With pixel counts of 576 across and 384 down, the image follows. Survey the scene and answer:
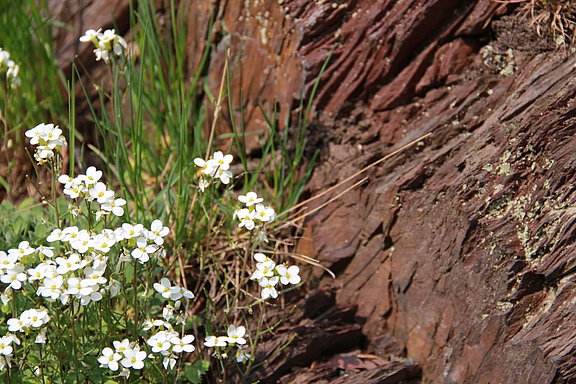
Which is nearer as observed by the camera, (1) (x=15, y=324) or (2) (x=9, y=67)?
(1) (x=15, y=324)

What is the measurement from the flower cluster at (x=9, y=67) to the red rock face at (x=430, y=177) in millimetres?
1014

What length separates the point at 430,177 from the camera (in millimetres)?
2387

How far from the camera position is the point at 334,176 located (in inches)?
108

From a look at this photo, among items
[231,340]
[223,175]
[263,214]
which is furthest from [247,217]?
[231,340]

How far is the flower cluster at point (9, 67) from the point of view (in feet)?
7.86

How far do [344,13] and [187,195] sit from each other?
120 centimetres

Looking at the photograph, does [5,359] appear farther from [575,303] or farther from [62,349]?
[575,303]

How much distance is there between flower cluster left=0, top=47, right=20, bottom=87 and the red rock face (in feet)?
3.33

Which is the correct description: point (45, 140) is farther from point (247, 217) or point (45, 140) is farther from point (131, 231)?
point (247, 217)

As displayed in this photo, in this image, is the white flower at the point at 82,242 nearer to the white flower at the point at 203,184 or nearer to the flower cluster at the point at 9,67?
the white flower at the point at 203,184

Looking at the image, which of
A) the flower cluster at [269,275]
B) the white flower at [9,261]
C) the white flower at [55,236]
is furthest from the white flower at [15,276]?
the flower cluster at [269,275]

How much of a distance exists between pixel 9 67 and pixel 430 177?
2054mm

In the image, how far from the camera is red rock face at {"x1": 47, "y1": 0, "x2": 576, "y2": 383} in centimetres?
207

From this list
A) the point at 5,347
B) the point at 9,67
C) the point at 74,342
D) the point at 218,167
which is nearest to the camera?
the point at 5,347
